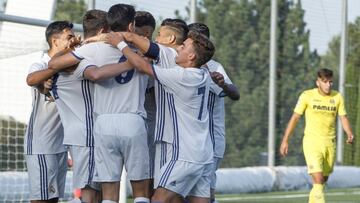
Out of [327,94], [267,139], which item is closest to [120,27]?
[327,94]

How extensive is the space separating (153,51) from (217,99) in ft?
5.44

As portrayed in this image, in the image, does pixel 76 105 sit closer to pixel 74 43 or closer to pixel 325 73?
pixel 74 43

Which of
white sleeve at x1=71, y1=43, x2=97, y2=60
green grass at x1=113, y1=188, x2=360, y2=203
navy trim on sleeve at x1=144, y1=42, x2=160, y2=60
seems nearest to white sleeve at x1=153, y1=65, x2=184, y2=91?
navy trim on sleeve at x1=144, y1=42, x2=160, y2=60

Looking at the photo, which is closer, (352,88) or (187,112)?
(187,112)

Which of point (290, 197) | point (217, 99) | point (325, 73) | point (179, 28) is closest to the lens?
point (179, 28)

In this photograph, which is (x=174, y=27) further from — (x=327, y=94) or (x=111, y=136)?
(x=327, y=94)

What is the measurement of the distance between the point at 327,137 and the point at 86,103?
20.8 ft

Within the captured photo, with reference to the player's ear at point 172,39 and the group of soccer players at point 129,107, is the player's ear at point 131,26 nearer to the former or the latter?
the group of soccer players at point 129,107

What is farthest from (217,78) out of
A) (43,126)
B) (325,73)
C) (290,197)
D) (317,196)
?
(290,197)

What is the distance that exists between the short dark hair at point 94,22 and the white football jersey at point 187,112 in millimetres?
704

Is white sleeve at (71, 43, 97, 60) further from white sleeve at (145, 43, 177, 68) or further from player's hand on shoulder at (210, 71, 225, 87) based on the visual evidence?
player's hand on shoulder at (210, 71, 225, 87)

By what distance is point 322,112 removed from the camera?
14.6 metres

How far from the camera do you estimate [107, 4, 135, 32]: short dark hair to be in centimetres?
849

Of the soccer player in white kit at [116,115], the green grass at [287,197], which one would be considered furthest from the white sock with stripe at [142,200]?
the green grass at [287,197]
